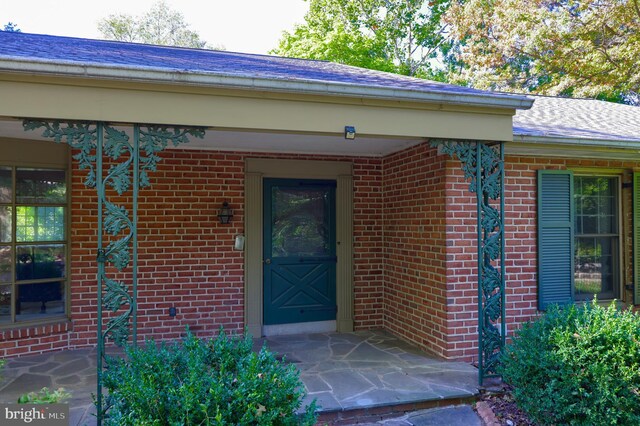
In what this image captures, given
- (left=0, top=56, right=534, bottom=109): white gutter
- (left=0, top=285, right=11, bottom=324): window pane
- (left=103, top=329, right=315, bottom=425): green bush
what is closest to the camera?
(left=103, top=329, right=315, bottom=425): green bush

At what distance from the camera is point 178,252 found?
215 inches

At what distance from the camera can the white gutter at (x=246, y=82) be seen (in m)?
2.98

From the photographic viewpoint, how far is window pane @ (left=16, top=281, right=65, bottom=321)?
4.89m

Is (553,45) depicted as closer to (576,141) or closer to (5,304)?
(576,141)

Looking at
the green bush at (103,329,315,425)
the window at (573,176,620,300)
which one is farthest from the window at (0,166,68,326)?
the window at (573,176,620,300)

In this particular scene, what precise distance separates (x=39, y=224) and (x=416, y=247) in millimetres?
4375

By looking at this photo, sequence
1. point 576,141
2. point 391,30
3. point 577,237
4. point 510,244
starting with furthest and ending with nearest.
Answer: point 391,30
point 577,237
point 510,244
point 576,141

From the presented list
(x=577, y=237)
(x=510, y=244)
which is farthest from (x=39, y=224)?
(x=577, y=237)

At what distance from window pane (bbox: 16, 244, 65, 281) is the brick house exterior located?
0.51 ft

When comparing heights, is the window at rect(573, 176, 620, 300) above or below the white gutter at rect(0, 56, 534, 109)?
below

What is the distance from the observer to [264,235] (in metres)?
5.78

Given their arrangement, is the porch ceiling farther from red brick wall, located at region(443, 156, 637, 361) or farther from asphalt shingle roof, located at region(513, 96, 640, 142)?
asphalt shingle roof, located at region(513, 96, 640, 142)

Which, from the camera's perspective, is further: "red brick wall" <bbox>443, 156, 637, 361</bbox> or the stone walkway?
"red brick wall" <bbox>443, 156, 637, 361</bbox>

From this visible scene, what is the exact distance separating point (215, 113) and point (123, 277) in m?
2.84
